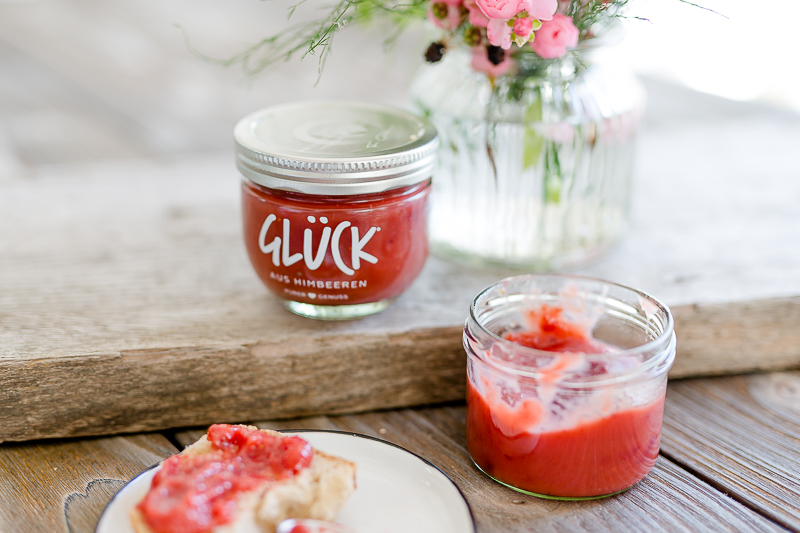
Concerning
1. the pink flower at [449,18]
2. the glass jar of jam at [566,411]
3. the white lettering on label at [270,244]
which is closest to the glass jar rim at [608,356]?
the glass jar of jam at [566,411]

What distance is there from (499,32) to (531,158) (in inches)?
8.1

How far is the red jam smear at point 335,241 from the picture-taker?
2.71 feet

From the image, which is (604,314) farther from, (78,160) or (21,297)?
(78,160)

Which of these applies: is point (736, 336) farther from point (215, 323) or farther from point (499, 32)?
point (215, 323)

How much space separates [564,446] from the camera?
725 millimetres

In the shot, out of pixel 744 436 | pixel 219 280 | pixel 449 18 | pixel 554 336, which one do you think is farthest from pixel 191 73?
pixel 744 436

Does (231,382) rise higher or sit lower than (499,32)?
lower

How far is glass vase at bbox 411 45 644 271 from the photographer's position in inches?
38.0

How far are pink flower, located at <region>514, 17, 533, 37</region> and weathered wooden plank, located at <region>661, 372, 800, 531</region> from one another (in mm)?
490

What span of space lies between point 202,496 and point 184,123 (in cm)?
145

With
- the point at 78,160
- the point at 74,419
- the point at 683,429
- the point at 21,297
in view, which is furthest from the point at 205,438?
the point at 78,160

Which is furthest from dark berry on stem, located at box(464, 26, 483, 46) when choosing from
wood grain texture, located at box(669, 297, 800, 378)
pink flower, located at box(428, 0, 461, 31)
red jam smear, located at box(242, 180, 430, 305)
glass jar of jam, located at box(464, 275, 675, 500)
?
wood grain texture, located at box(669, 297, 800, 378)

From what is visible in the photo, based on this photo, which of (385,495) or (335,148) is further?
(335,148)

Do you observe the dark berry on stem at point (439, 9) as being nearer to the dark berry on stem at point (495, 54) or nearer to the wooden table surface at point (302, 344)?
the dark berry on stem at point (495, 54)
